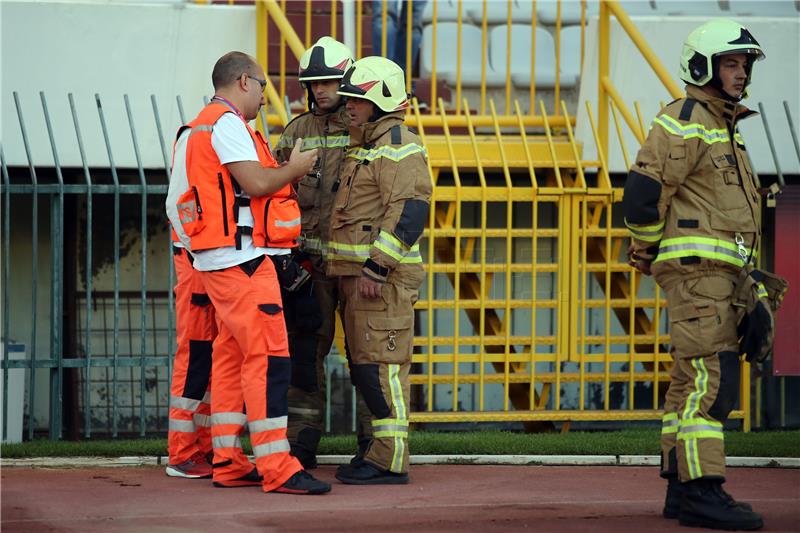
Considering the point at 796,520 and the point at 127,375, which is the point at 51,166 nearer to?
the point at 127,375

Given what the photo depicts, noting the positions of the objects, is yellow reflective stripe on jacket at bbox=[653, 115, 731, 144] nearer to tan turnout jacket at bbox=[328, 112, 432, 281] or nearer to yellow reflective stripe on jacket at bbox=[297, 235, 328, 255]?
tan turnout jacket at bbox=[328, 112, 432, 281]

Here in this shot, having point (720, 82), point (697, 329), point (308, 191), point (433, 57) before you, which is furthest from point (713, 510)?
point (433, 57)

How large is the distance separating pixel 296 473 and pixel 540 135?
16.6 feet

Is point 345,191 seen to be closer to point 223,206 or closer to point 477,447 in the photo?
point 223,206

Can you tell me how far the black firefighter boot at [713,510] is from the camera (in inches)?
222

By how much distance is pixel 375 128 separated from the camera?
687 cm

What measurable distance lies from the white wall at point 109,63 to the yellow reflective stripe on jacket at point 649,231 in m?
4.82

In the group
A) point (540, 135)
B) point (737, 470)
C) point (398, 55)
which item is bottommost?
point (737, 470)

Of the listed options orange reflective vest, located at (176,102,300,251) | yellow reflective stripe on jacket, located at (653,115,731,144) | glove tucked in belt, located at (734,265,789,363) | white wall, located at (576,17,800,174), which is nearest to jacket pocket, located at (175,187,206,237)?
orange reflective vest, located at (176,102,300,251)

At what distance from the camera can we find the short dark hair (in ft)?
21.6

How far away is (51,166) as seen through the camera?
9828 millimetres

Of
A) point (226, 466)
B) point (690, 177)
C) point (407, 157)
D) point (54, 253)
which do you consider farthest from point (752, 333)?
point (54, 253)

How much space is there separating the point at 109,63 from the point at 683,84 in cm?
430

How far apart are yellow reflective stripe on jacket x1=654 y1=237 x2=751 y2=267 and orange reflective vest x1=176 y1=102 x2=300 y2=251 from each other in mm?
1868
